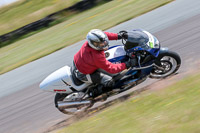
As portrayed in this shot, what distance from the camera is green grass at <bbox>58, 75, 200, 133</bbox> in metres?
3.61

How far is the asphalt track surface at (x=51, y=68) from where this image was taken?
A: 6.71 m

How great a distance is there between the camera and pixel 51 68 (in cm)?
952

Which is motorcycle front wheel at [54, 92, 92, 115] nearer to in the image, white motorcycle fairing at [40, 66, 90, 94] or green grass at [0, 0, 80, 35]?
white motorcycle fairing at [40, 66, 90, 94]

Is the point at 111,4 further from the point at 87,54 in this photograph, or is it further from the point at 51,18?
the point at 87,54

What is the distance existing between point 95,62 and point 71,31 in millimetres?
8108

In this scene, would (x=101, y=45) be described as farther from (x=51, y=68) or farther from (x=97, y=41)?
(x=51, y=68)

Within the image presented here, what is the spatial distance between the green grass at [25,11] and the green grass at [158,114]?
14081 mm

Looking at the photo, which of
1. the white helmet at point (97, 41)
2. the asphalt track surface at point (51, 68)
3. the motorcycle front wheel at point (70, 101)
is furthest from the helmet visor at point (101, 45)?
the asphalt track surface at point (51, 68)

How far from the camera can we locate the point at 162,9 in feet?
36.1

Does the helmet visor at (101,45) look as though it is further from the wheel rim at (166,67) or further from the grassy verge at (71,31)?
the grassy verge at (71,31)

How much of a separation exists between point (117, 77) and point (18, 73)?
17.8 ft

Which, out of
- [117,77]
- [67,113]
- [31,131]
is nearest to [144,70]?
[117,77]

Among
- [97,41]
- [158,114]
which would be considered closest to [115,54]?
[97,41]

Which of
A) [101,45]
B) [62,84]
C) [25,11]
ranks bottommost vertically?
[62,84]
